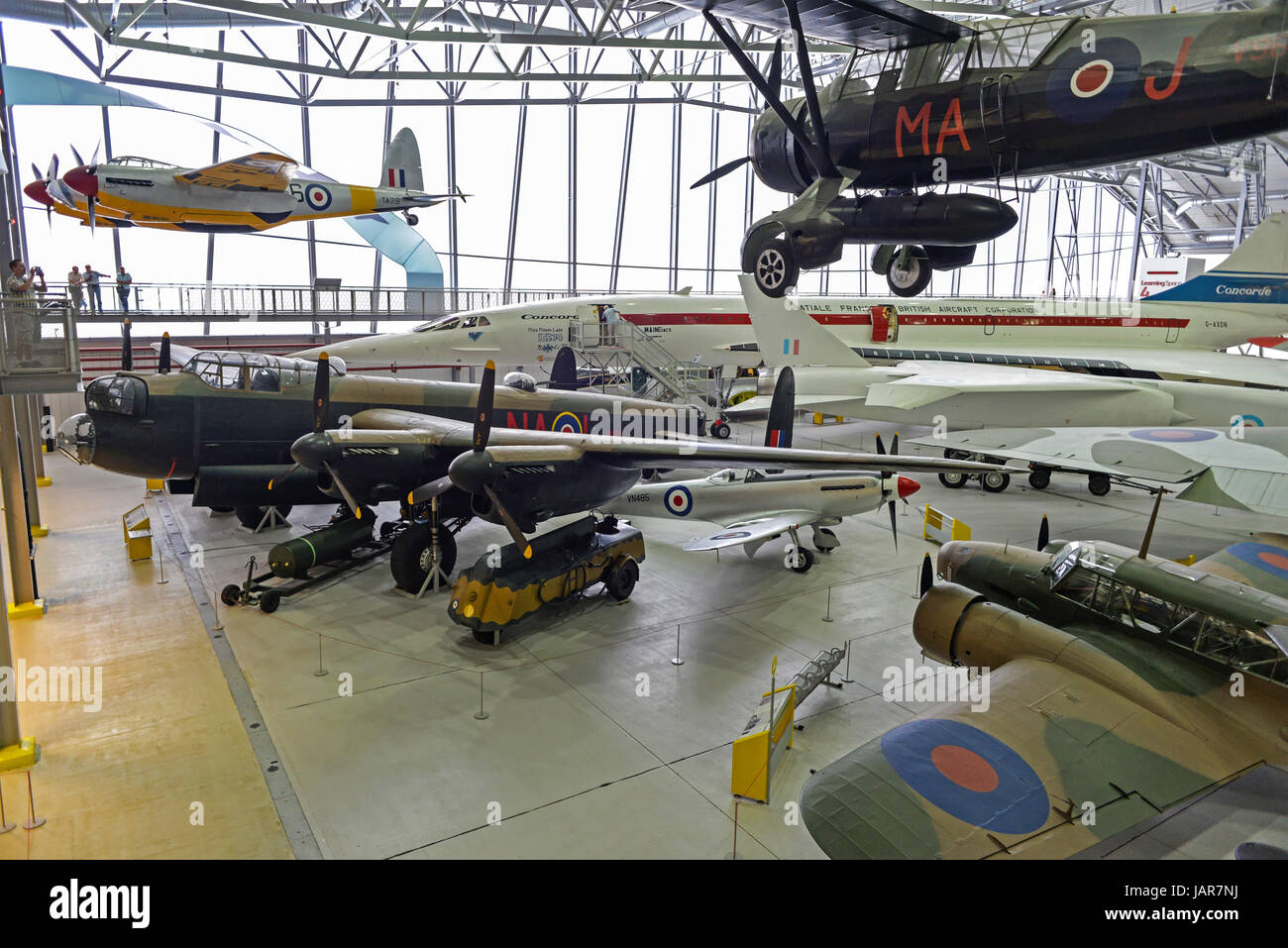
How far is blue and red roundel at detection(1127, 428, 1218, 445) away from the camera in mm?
9922

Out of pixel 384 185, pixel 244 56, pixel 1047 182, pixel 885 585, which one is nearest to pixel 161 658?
pixel 885 585

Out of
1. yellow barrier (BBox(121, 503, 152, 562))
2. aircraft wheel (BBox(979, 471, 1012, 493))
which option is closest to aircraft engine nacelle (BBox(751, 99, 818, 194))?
yellow barrier (BBox(121, 503, 152, 562))

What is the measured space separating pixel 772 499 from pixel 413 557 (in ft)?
18.2

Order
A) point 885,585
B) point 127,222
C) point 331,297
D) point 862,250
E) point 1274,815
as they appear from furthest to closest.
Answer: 1. point 862,250
2. point 331,297
3. point 127,222
4. point 885,585
5. point 1274,815

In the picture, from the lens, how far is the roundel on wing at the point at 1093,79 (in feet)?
19.7

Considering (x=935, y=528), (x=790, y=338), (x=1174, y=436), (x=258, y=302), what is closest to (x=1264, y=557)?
(x=1174, y=436)

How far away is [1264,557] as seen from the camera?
32.0 feet

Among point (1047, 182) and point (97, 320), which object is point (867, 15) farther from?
point (1047, 182)

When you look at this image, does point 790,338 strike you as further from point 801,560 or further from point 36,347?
point 36,347

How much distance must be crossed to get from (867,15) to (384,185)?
18238 mm

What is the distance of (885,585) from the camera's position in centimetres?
1228

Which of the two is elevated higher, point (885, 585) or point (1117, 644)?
point (1117, 644)

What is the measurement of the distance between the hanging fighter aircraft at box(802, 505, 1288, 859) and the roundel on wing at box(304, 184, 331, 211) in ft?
60.0
